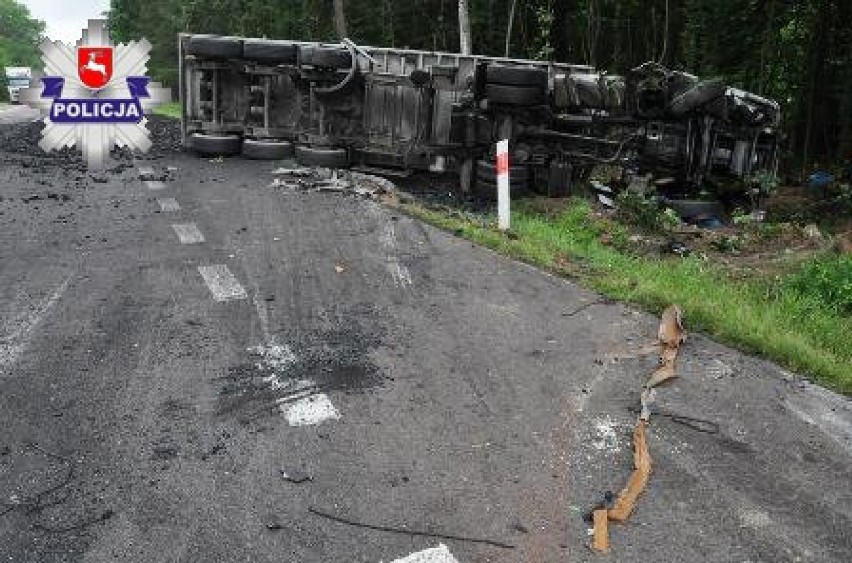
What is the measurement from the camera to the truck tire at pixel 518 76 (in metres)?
10.1

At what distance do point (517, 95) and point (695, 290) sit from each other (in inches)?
175

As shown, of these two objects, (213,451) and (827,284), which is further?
(827,284)

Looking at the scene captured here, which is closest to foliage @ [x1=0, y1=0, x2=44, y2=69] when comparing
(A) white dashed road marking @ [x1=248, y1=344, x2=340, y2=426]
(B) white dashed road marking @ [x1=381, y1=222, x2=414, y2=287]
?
(B) white dashed road marking @ [x1=381, y1=222, x2=414, y2=287]

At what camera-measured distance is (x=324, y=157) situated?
1132cm

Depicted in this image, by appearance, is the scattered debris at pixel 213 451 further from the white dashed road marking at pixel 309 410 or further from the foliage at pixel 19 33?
the foliage at pixel 19 33

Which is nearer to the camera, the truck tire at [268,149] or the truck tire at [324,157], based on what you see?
the truck tire at [324,157]

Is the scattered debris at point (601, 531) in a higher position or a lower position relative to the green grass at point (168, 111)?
lower

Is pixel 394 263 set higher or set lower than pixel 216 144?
lower

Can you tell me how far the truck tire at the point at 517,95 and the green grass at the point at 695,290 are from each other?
5.70 ft

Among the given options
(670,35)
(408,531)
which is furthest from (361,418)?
(670,35)

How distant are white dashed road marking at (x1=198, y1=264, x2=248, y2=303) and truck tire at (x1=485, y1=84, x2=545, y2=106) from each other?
5.19m

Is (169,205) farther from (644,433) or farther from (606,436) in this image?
(644,433)

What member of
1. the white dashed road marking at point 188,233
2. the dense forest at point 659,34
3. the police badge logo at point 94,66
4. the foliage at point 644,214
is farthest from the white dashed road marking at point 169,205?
the dense forest at point 659,34

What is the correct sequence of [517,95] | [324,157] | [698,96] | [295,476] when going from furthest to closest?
1. [324,157]
2. [698,96]
3. [517,95]
4. [295,476]
